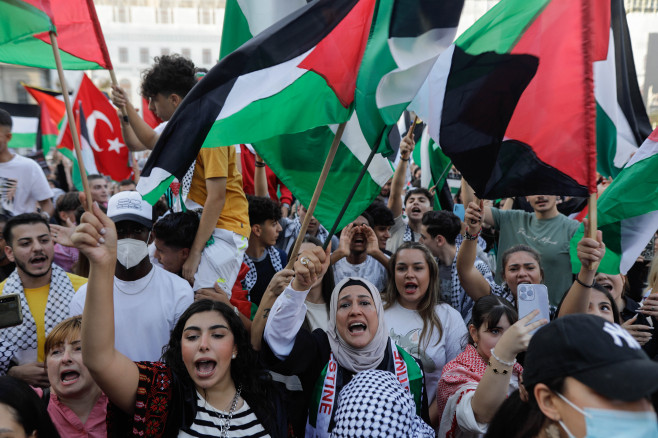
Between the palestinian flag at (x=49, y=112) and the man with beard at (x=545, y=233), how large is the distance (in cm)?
726

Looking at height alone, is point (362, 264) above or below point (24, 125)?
below

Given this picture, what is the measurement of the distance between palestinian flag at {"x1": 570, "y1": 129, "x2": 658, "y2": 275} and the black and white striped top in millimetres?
2169

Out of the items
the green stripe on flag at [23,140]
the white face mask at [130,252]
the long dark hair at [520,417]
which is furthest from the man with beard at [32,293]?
the green stripe on flag at [23,140]

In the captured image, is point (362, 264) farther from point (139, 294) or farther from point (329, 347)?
point (139, 294)

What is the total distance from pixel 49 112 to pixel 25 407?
8824mm

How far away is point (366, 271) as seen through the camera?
4602 mm

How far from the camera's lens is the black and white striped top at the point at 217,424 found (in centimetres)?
249

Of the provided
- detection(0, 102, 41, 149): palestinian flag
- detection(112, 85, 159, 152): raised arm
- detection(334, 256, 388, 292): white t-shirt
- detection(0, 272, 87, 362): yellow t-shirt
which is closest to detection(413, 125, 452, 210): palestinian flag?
detection(334, 256, 388, 292): white t-shirt

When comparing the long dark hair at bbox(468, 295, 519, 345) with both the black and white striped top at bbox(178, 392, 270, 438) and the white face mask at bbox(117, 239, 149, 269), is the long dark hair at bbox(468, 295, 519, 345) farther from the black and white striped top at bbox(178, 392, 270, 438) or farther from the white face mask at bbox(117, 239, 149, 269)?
the white face mask at bbox(117, 239, 149, 269)

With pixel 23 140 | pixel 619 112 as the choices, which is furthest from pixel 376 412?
pixel 23 140

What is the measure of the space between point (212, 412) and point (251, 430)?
18 centimetres

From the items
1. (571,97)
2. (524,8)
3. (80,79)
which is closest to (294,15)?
(524,8)

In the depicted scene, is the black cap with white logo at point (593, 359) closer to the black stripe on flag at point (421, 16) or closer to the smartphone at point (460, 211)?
the black stripe on flag at point (421, 16)

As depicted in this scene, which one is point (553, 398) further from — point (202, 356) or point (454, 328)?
point (454, 328)
